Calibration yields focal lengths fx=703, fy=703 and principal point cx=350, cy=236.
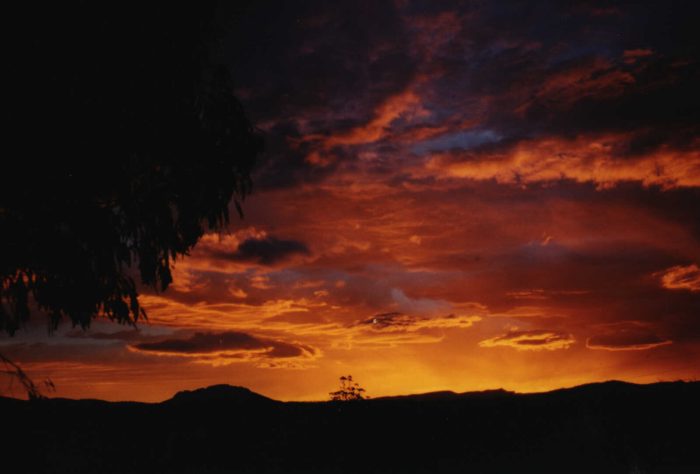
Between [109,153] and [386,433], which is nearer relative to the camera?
[109,153]

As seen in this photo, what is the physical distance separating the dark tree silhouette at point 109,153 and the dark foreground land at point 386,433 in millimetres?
6023

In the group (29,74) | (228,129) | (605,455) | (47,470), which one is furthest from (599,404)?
(29,74)

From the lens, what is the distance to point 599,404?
14750 millimetres

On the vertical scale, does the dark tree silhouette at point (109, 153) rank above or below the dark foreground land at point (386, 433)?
above

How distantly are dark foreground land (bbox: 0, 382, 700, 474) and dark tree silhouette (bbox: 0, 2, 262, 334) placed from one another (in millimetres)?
6023

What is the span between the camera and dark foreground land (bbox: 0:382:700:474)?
14133 mm

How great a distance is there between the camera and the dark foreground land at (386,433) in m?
14.1

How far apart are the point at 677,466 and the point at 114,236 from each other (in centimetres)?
1117

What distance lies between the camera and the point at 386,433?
15.0 meters

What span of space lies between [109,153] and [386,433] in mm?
9065

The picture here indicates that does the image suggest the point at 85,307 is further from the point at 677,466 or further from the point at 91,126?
the point at 677,466

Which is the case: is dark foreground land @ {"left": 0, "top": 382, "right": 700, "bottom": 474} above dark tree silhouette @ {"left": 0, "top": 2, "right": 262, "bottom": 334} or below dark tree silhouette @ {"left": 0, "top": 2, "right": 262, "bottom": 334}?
below

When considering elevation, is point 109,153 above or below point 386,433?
above

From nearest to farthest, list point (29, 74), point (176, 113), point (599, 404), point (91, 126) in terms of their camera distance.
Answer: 1. point (29, 74)
2. point (91, 126)
3. point (176, 113)
4. point (599, 404)
